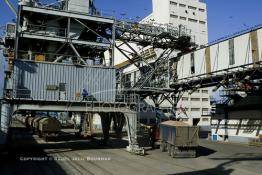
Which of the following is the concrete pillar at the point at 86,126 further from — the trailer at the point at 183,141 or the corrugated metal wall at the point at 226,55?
the trailer at the point at 183,141

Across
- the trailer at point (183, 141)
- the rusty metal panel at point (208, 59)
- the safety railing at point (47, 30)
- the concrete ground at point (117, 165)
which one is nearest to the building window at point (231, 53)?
the rusty metal panel at point (208, 59)

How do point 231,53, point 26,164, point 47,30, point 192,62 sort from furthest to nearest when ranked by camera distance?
point 192,62, point 231,53, point 47,30, point 26,164

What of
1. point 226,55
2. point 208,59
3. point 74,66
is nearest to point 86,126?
point 74,66

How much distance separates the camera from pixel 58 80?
26.2 m

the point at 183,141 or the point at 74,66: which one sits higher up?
the point at 74,66

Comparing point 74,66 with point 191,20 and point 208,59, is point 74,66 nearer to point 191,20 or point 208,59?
point 208,59

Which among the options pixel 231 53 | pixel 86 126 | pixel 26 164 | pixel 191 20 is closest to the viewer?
pixel 26 164

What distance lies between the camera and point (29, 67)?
2519 cm

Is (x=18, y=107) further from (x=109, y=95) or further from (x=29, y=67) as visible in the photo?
(x=109, y=95)

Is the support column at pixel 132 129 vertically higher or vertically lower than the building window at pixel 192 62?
lower

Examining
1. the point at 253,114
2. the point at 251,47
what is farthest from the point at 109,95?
the point at 253,114

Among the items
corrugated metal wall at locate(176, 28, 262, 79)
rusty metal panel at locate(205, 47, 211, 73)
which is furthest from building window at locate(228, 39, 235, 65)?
rusty metal panel at locate(205, 47, 211, 73)

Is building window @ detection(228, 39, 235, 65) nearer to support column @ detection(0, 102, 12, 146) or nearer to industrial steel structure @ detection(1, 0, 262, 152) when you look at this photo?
industrial steel structure @ detection(1, 0, 262, 152)

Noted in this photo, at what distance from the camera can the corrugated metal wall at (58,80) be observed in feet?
81.5
